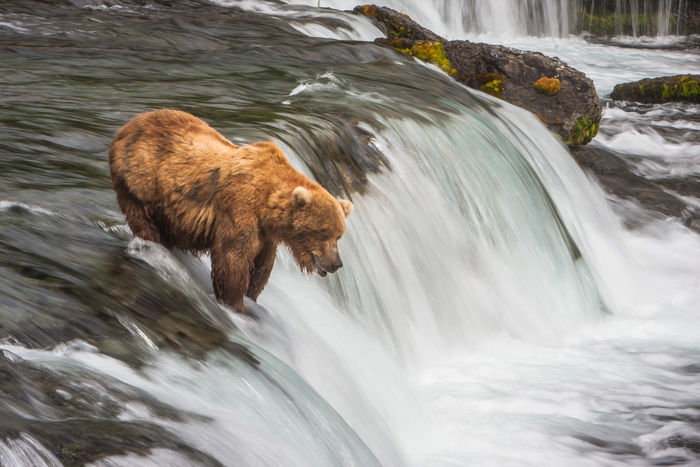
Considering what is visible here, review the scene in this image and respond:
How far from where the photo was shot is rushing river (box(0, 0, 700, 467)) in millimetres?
3984

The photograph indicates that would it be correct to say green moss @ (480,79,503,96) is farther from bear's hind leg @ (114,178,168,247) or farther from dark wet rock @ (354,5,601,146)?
bear's hind leg @ (114,178,168,247)

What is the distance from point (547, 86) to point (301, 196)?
884 cm

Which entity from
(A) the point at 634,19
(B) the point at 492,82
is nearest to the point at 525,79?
(B) the point at 492,82

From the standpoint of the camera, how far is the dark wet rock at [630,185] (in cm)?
1173

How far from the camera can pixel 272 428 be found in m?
4.25

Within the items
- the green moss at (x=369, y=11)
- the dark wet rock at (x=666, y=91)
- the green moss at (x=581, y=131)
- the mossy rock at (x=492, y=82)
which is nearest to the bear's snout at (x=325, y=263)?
the mossy rock at (x=492, y=82)

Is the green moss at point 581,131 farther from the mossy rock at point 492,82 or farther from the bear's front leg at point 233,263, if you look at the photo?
the bear's front leg at point 233,263

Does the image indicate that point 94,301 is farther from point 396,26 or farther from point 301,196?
point 396,26

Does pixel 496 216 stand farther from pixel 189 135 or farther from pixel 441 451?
Result: pixel 189 135

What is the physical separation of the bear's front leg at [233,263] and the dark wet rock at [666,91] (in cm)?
1334

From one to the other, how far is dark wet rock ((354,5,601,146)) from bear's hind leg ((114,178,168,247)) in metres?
8.36

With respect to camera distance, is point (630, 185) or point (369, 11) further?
point (369, 11)

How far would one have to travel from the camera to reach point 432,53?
12.9 metres

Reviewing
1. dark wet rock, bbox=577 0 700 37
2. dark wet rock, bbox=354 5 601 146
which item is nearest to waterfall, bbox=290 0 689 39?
dark wet rock, bbox=577 0 700 37
